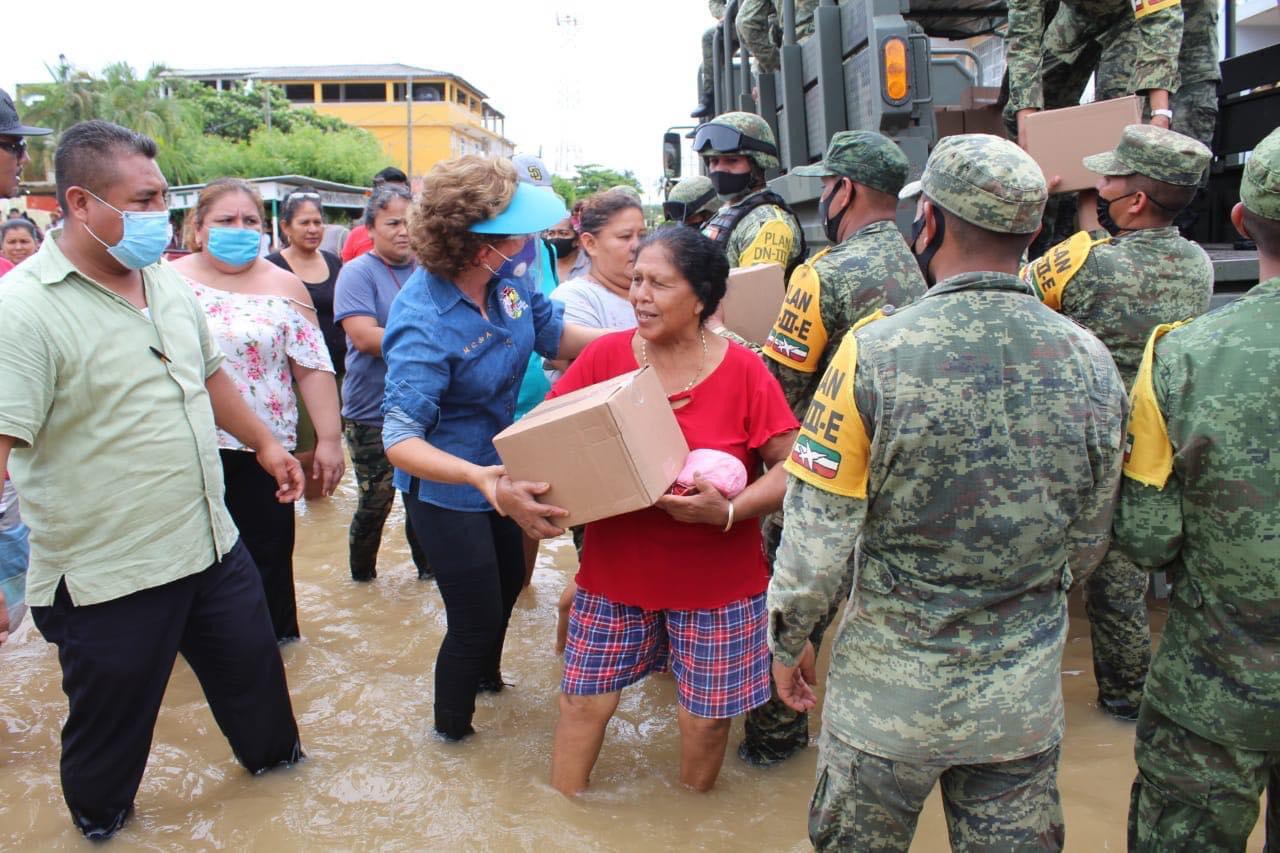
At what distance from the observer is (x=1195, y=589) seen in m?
2.16

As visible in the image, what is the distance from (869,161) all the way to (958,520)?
1.70m

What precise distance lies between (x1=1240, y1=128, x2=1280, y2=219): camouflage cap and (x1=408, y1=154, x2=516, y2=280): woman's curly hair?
6.53 feet

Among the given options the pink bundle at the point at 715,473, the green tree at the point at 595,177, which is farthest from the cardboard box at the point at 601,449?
the green tree at the point at 595,177

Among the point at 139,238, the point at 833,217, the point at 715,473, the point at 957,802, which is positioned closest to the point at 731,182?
the point at 833,217

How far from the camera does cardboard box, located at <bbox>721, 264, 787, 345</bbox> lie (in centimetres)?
377

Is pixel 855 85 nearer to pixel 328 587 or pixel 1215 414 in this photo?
pixel 1215 414

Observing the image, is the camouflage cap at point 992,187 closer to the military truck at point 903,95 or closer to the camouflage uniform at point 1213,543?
the camouflage uniform at point 1213,543

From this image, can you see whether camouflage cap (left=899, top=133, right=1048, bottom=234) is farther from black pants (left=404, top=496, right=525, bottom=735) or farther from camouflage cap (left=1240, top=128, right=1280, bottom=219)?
black pants (left=404, top=496, right=525, bottom=735)

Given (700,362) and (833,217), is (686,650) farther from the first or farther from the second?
(833,217)

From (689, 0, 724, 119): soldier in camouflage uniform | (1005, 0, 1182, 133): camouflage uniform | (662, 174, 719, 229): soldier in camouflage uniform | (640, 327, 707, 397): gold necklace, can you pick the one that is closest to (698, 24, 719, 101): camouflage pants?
(689, 0, 724, 119): soldier in camouflage uniform

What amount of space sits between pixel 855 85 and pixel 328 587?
3.75 m

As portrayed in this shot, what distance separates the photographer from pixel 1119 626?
3557 millimetres

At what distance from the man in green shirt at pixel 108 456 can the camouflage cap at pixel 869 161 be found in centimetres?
211

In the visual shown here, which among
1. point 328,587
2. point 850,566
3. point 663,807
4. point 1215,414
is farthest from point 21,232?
point 1215,414
